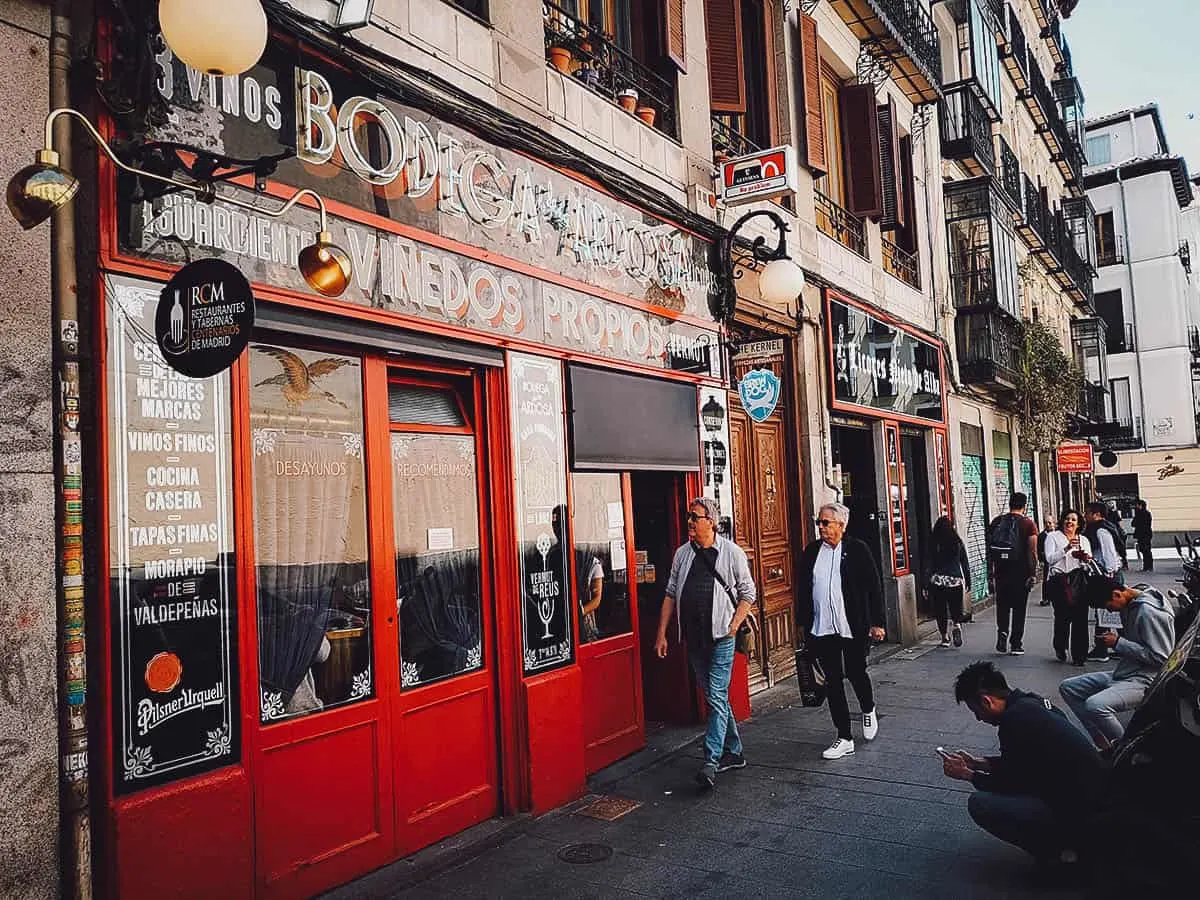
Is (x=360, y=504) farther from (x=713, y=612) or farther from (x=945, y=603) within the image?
(x=945, y=603)

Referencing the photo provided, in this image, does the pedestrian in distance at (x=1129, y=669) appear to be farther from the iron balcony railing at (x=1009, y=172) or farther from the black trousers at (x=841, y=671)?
the iron balcony railing at (x=1009, y=172)

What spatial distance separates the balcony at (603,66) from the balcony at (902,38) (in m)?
5.01

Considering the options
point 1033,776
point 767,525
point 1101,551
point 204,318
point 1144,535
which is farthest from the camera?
point 1144,535

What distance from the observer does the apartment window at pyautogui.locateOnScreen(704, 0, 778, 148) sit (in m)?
9.47

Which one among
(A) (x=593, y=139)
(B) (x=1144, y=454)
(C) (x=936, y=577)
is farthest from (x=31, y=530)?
(B) (x=1144, y=454)

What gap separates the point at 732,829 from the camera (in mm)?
5543

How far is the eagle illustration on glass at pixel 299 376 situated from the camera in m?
4.89

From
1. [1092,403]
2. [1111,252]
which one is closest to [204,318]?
[1092,403]

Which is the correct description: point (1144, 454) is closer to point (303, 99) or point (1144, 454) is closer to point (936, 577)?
point (936, 577)

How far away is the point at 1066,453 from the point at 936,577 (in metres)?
12.9

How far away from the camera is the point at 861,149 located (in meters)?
13.0

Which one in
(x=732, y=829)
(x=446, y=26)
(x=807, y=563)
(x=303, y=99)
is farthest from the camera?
(x=807, y=563)

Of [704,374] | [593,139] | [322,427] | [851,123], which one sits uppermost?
[851,123]

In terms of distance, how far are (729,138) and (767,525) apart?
165 inches
